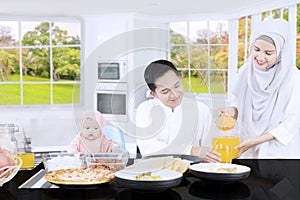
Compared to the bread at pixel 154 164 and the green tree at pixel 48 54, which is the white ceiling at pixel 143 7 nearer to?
the green tree at pixel 48 54

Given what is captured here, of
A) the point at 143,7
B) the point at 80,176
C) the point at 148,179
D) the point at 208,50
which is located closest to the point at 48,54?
the point at 143,7

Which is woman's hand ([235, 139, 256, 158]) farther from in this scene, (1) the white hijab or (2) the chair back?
(2) the chair back

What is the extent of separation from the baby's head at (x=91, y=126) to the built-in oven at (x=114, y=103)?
34 millimetres

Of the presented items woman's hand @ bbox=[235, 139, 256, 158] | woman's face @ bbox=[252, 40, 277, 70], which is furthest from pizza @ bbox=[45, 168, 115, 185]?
woman's face @ bbox=[252, 40, 277, 70]

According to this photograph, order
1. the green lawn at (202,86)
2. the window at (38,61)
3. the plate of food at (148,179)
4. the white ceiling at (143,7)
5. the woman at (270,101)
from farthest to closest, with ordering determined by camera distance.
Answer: the window at (38,61) → the white ceiling at (143,7) → the woman at (270,101) → the green lawn at (202,86) → the plate of food at (148,179)

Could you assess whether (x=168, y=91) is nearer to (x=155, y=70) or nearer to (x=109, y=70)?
(x=155, y=70)

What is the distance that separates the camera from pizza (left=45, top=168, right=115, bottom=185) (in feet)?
4.62

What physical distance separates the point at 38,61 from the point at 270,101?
2.87 metres

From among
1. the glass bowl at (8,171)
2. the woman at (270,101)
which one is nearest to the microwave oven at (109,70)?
the glass bowl at (8,171)

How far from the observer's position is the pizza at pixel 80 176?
1.41 m

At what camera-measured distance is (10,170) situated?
144 centimetres

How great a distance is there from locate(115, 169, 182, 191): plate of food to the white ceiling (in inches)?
112

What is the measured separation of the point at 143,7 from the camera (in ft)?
15.1

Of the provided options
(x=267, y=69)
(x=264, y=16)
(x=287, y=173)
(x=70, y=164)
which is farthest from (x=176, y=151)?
(x=264, y=16)
